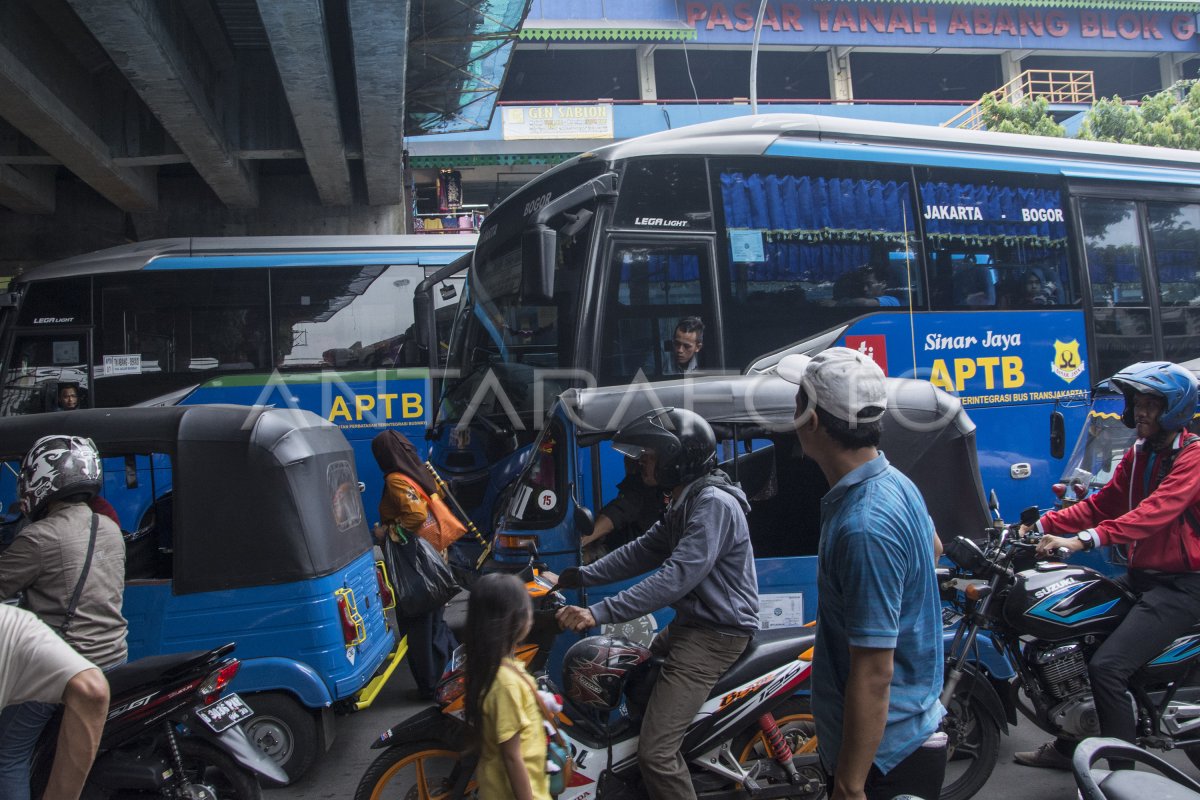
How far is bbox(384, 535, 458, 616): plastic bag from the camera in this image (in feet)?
17.4

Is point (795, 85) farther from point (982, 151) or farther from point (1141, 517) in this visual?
point (1141, 517)

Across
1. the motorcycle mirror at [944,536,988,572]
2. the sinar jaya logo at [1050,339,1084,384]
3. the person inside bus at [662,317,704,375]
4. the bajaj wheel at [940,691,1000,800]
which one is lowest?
the bajaj wheel at [940,691,1000,800]

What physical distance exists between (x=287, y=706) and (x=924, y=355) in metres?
5.35

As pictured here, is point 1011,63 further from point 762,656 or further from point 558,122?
point 762,656

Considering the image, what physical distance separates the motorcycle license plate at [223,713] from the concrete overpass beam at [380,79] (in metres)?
6.59

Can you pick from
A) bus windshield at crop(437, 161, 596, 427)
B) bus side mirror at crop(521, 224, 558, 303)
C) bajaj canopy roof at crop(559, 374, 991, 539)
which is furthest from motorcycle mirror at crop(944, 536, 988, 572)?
bus side mirror at crop(521, 224, 558, 303)

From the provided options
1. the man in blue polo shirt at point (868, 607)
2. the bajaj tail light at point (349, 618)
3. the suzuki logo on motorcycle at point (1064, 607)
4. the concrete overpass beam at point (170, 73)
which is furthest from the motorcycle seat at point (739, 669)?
the concrete overpass beam at point (170, 73)

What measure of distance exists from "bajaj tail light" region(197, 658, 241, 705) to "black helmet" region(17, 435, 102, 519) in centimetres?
84

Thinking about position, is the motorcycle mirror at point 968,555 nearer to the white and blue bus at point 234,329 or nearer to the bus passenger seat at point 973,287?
the bus passenger seat at point 973,287

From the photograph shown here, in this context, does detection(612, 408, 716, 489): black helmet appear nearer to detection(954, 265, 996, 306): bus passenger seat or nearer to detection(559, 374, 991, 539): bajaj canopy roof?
detection(559, 374, 991, 539): bajaj canopy roof

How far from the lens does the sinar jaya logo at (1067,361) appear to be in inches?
304

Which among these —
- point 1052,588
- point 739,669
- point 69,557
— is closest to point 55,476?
point 69,557

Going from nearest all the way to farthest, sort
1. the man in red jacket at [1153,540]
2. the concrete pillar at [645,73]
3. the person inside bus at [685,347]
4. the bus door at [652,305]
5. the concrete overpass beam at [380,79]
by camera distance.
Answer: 1. the man in red jacket at [1153,540]
2. the bus door at [652,305]
3. the person inside bus at [685,347]
4. the concrete overpass beam at [380,79]
5. the concrete pillar at [645,73]

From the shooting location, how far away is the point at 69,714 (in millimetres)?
→ 2324
